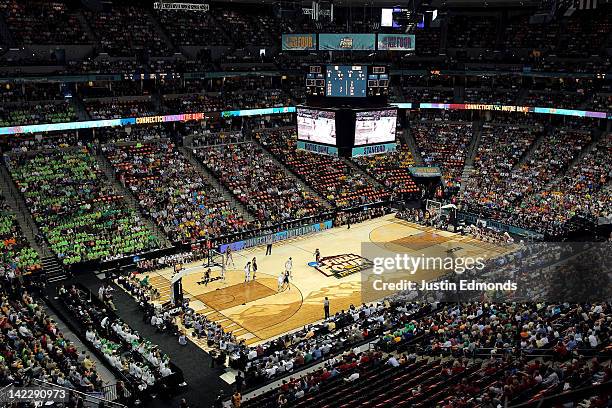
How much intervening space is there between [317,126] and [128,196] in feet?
48.8

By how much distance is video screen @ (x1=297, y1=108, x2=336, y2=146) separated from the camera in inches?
1561

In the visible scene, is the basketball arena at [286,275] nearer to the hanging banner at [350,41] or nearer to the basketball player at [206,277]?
the hanging banner at [350,41]

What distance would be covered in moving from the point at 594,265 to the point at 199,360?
17689mm

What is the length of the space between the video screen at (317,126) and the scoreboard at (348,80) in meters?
1.76

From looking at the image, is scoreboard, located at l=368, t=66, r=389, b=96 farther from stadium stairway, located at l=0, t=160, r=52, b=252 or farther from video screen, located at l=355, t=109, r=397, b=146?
stadium stairway, located at l=0, t=160, r=52, b=252

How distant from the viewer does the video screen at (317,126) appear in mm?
39644

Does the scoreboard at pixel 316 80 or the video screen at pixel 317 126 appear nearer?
the video screen at pixel 317 126

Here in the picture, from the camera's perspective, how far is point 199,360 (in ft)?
83.4

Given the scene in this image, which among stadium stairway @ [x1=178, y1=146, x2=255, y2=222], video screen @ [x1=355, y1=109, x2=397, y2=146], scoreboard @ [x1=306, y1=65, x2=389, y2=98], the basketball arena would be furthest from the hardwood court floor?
scoreboard @ [x1=306, y1=65, x2=389, y2=98]

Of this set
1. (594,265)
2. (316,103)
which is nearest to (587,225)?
(594,265)

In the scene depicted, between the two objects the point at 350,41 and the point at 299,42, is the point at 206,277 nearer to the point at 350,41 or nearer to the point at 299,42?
the point at 299,42

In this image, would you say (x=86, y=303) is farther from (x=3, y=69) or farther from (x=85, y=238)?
(x=3, y=69)

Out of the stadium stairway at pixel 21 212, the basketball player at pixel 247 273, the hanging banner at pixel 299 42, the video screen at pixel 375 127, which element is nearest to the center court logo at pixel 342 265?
the basketball player at pixel 247 273

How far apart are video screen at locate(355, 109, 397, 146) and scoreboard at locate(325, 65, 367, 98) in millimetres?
1566
